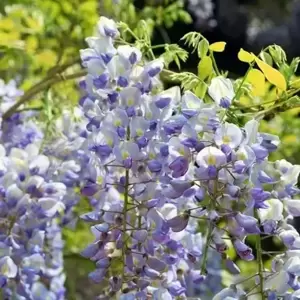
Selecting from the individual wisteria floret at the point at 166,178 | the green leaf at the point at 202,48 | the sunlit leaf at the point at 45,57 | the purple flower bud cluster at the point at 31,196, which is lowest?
the sunlit leaf at the point at 45,57

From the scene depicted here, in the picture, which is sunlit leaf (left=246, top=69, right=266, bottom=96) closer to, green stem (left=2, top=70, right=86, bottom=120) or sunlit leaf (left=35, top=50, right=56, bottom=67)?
green stem (left=2, top=70, right=86, bottom=120)

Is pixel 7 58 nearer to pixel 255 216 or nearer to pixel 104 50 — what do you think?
pixel 104 50

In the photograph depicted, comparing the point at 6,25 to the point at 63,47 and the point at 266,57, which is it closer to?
the point at 63,47

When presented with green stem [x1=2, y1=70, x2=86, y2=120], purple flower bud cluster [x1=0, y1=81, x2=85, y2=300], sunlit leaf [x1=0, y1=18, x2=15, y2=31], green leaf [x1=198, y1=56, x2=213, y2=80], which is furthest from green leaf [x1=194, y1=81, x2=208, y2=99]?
sunlit leaf [x1=0, y1=18, x2=15, y2=31]

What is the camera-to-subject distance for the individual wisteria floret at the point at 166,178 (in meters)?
0.60

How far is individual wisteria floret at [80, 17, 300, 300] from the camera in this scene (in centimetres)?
60

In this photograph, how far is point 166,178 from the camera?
658 mm

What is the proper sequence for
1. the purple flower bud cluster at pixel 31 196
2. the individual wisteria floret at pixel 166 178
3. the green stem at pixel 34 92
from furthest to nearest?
the green stem at pixel 34 92
the purple flower bud cluster at pixel 31 196
the individual wisteria floret at pixel 166 178

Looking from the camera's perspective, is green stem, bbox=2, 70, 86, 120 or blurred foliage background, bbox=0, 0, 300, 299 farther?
blurred foliage background, bbox=0, 0, 300, 299

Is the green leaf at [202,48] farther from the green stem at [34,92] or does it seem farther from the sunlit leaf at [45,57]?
the sunlit leaf at [45,57]

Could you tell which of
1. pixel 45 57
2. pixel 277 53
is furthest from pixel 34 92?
pixel 277 53

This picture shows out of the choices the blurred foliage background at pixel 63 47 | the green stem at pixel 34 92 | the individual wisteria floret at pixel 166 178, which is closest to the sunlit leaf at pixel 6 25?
the blurred foliage background at pixel 63 47

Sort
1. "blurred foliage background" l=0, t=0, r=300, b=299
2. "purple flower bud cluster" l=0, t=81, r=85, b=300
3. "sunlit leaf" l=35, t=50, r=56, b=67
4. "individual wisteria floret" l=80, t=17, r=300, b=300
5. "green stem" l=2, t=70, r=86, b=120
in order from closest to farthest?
1. "individual wisteria floret" l=80, t=17, r=300, b=300
2. "purple flower bud cluster" l=0, t=81, r=85, b=300
3. "green stem" l=2, t=70, r=86, b=120
4. "blurred foliage background" l=0, t=0, r=300, b=299
5. "sunlit leaf" l=35, t=50, r=56, b=67

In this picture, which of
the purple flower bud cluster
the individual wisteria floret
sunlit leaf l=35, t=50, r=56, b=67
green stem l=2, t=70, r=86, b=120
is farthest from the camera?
sunlit leaf l=35, t=50, r=56, b=67
